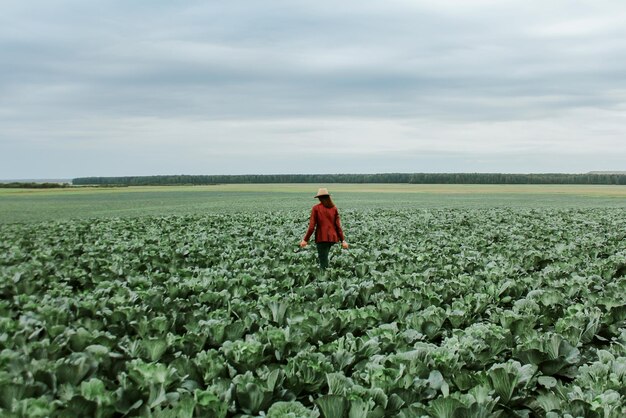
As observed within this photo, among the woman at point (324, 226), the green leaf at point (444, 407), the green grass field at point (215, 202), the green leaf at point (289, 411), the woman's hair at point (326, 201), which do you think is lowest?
the green grass field at point (215, 202)

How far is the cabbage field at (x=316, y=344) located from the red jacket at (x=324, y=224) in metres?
0.78

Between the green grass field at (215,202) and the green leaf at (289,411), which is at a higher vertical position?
the green leaf at (289,411)

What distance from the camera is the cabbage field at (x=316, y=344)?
496 cm

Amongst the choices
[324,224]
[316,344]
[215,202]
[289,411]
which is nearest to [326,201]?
[324,224]

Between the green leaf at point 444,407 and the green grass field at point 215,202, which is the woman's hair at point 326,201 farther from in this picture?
the green grass field at point 215,202

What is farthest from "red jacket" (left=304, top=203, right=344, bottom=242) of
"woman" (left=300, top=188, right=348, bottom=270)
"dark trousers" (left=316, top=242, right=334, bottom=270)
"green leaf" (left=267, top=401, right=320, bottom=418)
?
"green leaf" (left=267, top=401, right=320, bottom=418)

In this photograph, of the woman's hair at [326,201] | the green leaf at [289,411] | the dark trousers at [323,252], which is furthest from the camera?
the dark trousers at [323,252]

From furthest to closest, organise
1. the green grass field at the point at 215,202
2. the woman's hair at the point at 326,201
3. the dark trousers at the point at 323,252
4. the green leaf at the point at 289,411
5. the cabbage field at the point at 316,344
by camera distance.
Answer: the green grass field at the point at 215,202
the dark trousers at the point at 323,252
the woman's hair at the point at 326,201
the cabbage field at the point at 316,344
the green leaf at the point at 289,411

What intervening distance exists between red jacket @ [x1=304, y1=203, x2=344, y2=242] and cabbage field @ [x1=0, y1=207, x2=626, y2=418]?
780 millimetres

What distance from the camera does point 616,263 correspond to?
1418cm

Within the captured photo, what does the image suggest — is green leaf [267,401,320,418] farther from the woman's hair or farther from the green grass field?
the green grass field

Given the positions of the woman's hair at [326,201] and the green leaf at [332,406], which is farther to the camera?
the woman's hair at [326,201]

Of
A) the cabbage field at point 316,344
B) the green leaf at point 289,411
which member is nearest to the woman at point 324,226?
the cabbage field at point 316,344

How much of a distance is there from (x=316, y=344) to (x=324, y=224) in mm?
6605
